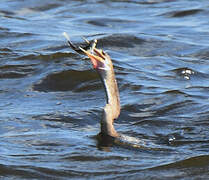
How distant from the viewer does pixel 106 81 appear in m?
6.25

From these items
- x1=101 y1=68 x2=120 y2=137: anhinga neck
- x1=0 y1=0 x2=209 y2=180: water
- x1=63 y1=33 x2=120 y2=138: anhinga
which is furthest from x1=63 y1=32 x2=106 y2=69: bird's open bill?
x1=0 y1=0 x2=209 y2=180: water

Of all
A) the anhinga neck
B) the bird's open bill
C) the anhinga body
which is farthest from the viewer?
the anhinga neck

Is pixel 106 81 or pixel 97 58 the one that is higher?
pixel 97 58

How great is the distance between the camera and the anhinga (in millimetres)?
6012

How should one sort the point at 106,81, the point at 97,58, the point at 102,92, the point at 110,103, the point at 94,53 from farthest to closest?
the point at 102,92 < the point at 110,103 < the point at 106,81 < the point at 94,53 < the point at 97,58

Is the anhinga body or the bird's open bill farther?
the anhinga body

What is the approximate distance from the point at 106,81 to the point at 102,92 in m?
2.49

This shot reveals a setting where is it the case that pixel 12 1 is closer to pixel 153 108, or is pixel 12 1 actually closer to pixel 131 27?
pixel 131 27

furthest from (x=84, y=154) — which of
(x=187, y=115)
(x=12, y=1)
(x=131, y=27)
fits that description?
(x=12, y=1)

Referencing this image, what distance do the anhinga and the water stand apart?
0.65 ft

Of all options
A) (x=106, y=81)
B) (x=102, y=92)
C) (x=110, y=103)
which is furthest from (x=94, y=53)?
(x=102, y=92)

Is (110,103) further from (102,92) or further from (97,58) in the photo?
(102,92)

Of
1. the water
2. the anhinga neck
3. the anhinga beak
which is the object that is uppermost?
the anhinga beak

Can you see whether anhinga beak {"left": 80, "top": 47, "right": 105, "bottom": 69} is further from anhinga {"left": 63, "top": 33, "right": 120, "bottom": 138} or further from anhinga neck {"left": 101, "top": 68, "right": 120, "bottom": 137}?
anhinga neck {"left": 101, "top": 68, "right": 120, "bottom": 137}
